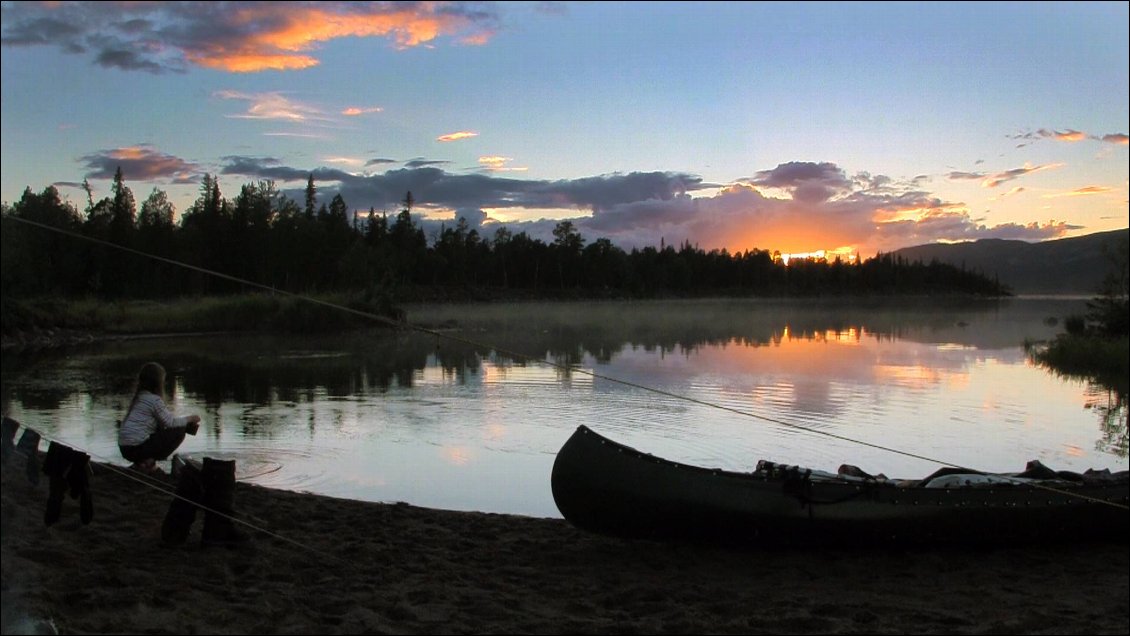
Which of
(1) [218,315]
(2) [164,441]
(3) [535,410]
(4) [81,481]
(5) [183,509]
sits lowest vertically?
(3) [535,410]

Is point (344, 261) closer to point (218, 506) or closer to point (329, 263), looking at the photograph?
point (329, 263)

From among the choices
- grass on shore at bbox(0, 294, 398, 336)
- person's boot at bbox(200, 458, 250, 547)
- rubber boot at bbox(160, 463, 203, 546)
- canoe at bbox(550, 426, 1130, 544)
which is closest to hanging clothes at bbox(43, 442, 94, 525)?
rubber boot at bbox(160, 463, 203, 546)

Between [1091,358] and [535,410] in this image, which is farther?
[1091,358]

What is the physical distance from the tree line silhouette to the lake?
14.0 feet

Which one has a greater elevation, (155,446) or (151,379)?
(151,379)

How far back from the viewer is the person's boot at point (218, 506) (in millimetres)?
6688

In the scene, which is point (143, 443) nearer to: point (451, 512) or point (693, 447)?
point (451, 512)

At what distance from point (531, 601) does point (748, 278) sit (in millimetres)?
157390

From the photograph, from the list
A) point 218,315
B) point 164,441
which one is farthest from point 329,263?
point 164,441

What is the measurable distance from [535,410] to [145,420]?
1019 centimetres

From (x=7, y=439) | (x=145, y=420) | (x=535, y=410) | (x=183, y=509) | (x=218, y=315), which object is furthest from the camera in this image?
(x=218, y=315)

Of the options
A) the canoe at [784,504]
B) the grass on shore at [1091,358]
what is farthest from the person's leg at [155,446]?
the grass on shore at [1091,358]

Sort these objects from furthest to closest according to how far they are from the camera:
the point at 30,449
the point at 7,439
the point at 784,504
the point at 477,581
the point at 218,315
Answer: the point at 218,315
the point at 784,504
the point at 30,449
the point at 477,581
the point at 7,439

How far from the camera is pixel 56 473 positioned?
6.55 meters
